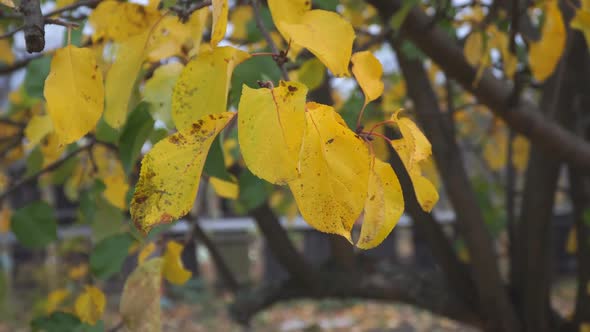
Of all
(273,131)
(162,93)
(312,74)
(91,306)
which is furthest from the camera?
(91,306)

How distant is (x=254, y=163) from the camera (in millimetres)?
385

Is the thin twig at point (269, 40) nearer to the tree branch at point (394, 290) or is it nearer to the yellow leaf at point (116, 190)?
the yellow leaf at point (116, 190)

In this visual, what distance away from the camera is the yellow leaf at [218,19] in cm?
42

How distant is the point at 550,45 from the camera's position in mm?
826

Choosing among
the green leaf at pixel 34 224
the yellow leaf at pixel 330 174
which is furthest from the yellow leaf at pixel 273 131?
the green leaf at pixel 34 224

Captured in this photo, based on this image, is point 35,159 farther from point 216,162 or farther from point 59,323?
point 216,162

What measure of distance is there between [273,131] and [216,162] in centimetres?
20

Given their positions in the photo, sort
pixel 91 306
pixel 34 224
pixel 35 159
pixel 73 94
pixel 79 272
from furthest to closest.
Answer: pixel 79 272 → pixel 35 159 → pixel 34 224 → pixel 91 306 → pixel 73 94

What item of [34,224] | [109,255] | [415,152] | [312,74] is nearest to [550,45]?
[312,74]

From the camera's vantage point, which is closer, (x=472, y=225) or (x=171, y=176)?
(x=171, y=176)

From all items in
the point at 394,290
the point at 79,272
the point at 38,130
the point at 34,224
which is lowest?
the point at 79,272

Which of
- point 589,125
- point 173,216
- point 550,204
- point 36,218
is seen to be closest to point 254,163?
point 173,216

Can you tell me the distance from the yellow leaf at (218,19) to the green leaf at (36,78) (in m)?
0.48

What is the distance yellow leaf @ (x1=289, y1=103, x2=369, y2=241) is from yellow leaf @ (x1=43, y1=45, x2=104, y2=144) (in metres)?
0.19
